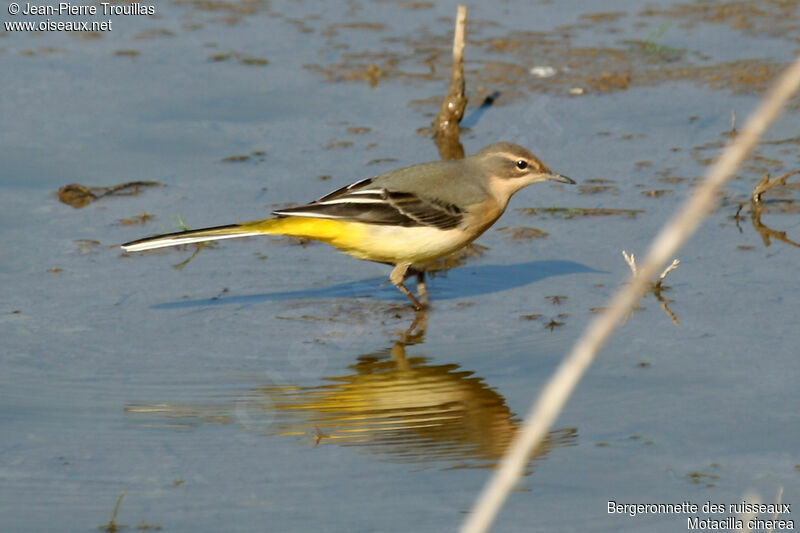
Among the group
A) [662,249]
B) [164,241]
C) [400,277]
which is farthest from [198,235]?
[662,249]

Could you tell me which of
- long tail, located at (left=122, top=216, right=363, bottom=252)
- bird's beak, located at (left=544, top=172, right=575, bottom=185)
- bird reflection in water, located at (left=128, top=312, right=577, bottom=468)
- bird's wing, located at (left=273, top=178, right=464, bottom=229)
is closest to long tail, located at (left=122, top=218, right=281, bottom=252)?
long tail, located at (left=122, top=216, right=363, bottom=252)

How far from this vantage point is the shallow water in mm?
5562

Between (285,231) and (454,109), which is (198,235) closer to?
(285,231)

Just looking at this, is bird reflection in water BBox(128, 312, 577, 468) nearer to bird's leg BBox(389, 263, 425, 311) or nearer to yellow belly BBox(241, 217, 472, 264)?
bird's leg BBox(389, 263, 425, 311)

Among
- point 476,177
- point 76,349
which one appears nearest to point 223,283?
point 76,349

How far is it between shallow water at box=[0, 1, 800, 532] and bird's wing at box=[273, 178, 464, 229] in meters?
0.58

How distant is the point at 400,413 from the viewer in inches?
252

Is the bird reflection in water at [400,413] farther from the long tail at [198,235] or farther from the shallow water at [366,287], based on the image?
the long tail at [198,235]

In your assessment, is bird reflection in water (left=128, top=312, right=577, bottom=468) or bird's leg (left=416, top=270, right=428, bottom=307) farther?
bird's leg (left=416, top=270, right=428, bottom=307)

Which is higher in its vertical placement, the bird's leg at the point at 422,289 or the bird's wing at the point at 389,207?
the bird's wing at the point at 389,207

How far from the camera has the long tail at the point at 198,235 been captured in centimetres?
789

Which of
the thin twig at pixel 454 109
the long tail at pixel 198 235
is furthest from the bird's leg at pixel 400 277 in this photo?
the thin twig at pixel 454 109

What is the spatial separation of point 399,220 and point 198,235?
139cm

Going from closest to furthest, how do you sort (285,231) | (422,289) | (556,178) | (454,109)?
(285,231) < (422,289) < (556,178) < (454,109)
